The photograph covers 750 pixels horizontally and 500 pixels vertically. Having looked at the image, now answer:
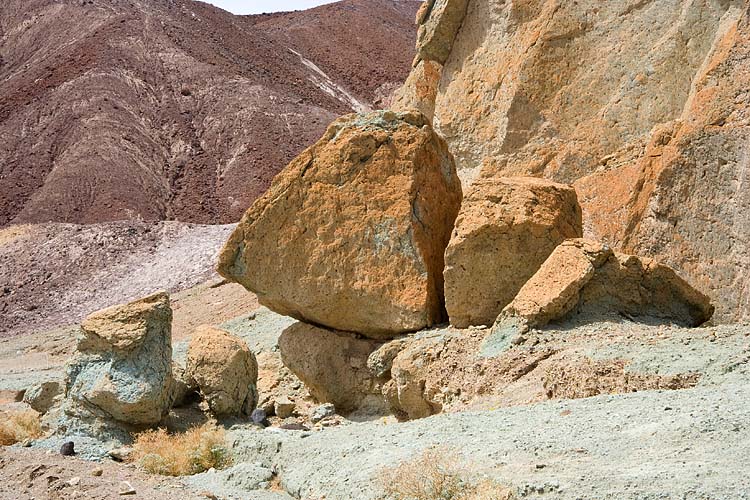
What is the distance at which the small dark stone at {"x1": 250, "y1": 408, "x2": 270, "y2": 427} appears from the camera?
405 inches

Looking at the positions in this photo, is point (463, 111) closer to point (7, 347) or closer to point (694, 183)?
point (694, 183)

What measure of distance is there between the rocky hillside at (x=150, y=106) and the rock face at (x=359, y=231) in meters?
30.9

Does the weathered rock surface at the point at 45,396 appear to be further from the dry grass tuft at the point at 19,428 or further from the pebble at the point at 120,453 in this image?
the pebble at the point at 120,453

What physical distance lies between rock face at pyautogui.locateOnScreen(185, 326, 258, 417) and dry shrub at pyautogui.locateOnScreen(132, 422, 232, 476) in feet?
3.49

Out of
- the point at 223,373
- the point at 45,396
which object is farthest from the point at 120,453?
the point at 45,396

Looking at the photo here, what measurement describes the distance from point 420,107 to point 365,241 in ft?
18.0

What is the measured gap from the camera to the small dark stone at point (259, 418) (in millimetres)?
10297

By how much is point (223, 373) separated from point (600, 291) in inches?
160

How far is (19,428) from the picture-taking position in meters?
10.0

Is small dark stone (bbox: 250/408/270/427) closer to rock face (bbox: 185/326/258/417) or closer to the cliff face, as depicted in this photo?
rock face (bbox: 185/326/258/417)

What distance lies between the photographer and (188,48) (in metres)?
57.4

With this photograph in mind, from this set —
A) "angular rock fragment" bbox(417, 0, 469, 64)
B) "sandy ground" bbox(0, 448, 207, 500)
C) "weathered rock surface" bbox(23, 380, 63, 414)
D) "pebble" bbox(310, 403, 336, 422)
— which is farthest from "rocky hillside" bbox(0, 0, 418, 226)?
"sandy ground" bbox(0, 448, 207, 500)

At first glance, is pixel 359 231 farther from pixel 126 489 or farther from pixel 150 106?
pixel 150 106

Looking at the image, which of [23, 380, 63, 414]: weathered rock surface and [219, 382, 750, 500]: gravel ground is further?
[23, 380, 63, 414]: weathered rock surface
